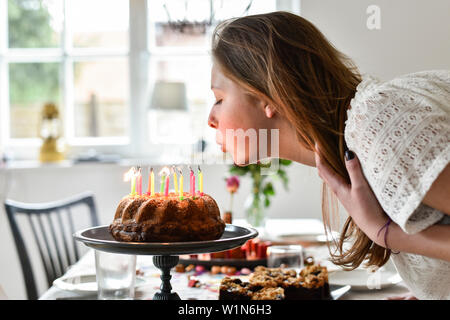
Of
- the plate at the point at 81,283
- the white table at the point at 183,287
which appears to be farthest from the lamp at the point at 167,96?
the plate at the point at 81,283

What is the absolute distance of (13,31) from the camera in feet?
11.0

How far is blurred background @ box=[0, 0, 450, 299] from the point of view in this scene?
10.4ft

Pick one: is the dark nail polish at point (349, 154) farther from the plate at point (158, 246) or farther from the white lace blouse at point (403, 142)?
the plate at point (158, 246)

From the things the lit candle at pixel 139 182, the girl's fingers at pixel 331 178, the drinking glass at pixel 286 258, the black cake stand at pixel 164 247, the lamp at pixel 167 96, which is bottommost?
the drinking glass at pixel 286 258

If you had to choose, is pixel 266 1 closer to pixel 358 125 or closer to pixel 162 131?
pixel 162 131

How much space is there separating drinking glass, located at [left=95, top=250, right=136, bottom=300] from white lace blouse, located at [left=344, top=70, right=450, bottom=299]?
1.79 ft

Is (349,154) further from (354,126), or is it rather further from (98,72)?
(98,72)

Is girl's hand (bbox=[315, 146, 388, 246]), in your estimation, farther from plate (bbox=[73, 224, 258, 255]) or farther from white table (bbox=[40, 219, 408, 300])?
white table (bbox=[40, 219, 408, 300])

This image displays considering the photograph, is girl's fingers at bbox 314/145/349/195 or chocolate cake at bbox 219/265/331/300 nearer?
girl's fingers at bbox 314/145/349/195

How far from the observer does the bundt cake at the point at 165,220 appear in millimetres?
1021

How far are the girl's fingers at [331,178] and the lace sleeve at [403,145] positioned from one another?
0.07 m

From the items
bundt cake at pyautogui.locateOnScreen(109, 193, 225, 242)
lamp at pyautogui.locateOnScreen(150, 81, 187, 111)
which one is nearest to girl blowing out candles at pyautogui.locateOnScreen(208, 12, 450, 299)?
bundt cake at pyautogui.locateOnScreen(109, 193, 225, 242)

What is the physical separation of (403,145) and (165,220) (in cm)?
43
